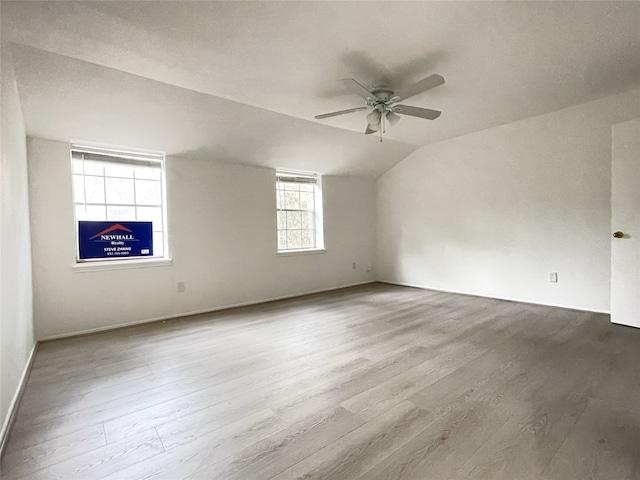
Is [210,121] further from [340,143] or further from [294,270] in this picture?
[294,270]

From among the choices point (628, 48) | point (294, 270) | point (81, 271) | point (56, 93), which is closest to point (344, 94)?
point (628, 48)

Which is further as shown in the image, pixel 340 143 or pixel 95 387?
pixel 340 143

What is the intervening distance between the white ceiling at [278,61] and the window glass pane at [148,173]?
0.34m

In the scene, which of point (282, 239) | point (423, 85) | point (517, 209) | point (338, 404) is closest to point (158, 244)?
point (282, 239)

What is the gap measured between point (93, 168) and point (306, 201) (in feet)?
10.5

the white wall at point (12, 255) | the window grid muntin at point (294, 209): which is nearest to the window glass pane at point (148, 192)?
the white wall at point (12, 255)

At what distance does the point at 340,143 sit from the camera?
498 centimetres

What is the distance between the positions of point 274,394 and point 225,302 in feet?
8.82

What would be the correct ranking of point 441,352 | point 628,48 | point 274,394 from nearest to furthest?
point 274,394
point 628,48
point 441,352

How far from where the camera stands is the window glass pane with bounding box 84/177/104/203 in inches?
147

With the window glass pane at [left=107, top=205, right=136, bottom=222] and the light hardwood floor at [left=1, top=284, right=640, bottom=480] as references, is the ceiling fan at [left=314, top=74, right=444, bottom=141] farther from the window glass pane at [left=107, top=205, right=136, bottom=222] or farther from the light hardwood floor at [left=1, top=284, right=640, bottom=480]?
the window glass pane at [left=107, top=205, right=136, bottom=222]

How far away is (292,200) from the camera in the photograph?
18.5 ft

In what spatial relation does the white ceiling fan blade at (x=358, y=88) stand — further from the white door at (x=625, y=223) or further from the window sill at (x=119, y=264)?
the window sill at (x=119, y=264)

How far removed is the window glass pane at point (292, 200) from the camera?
555 cm
